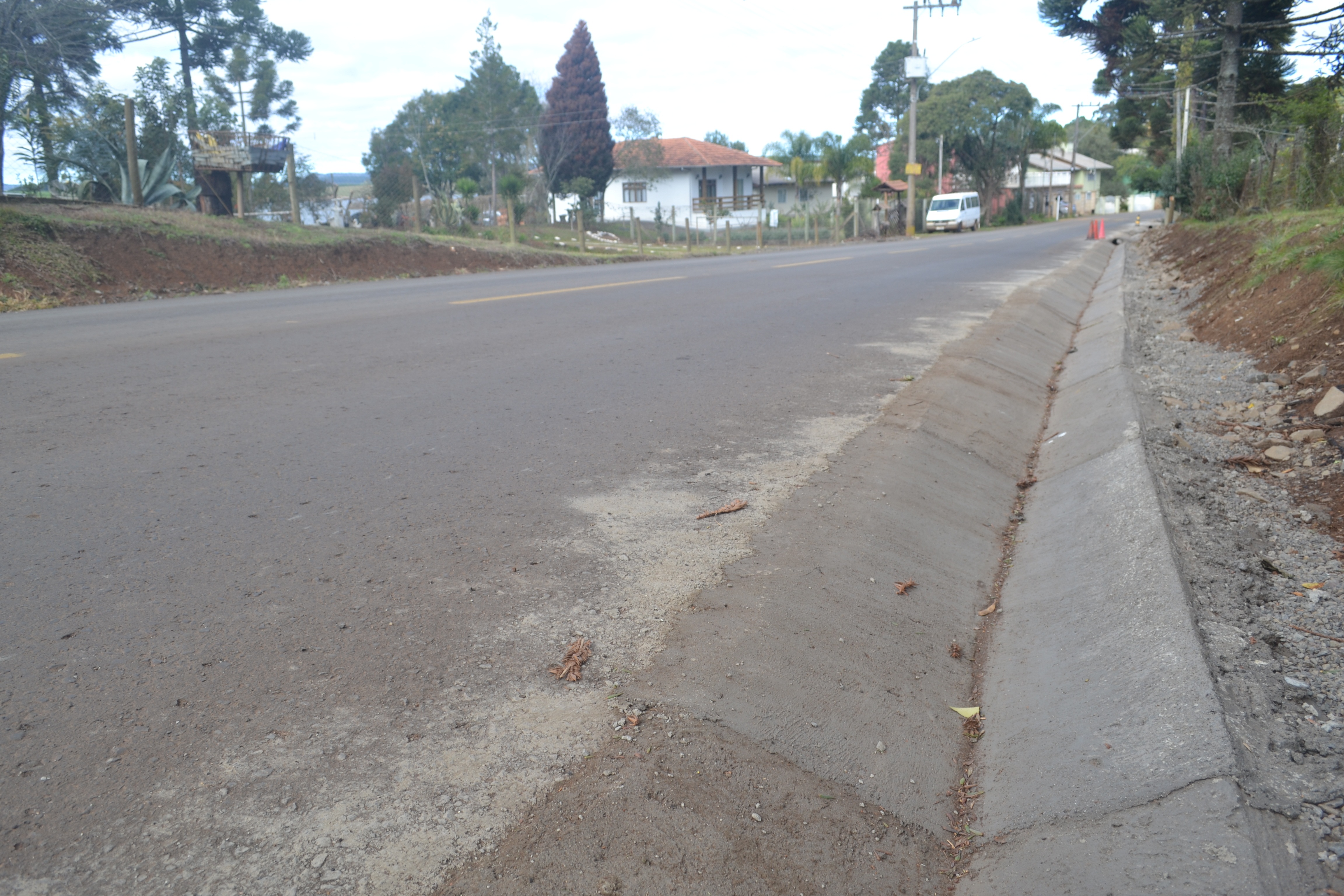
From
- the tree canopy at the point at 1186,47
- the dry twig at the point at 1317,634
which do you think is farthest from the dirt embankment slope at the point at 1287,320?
the tree canopy at the point at 1186,47

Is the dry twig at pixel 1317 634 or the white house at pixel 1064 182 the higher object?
the white house at pixel 1064 182

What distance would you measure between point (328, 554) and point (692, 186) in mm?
59850

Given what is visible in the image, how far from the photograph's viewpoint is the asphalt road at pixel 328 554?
197 centimetres

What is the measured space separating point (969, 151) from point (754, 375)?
219 feet

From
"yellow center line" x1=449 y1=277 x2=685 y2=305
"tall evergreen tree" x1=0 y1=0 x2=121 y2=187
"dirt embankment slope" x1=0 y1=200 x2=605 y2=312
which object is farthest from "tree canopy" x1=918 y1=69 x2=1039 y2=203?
"yellow center line" x1=449 y1=277 x2=685 y2=305

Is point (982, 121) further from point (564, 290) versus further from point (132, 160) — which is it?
point (564, 290)

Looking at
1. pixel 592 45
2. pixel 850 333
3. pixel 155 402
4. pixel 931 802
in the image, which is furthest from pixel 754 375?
pixel 592 45

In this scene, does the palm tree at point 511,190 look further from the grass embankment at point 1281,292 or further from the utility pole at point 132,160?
the grass embankment at point 1281,292

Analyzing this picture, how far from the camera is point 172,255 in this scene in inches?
650

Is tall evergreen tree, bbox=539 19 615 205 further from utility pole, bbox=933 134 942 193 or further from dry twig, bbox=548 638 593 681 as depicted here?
dry twig, bbox=548 638 593 681

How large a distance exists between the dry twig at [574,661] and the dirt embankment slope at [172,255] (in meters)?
13.5

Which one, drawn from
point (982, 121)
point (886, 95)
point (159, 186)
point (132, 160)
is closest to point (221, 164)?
point (159, 186)

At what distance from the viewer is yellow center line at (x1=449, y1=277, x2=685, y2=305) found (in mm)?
11102

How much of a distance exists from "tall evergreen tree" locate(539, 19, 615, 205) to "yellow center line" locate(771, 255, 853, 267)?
3664 centimetres
